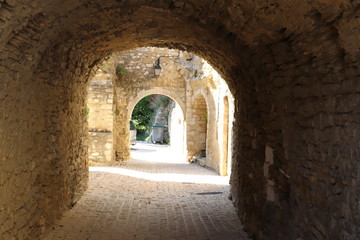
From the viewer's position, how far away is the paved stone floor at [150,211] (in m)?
4.82

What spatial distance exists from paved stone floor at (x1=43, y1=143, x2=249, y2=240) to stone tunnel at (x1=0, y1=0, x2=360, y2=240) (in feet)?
1.04

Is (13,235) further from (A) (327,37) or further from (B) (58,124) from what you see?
(A) (327,37)

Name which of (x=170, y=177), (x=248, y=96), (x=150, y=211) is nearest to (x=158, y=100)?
(x=170, y=177)

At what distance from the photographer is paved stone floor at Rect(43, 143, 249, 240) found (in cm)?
482

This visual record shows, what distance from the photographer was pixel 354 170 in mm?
2314

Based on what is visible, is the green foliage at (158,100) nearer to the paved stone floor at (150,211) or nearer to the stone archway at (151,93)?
the stone archway at (151,93)

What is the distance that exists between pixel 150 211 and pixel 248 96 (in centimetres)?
265

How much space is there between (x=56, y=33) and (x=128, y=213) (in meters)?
3.25

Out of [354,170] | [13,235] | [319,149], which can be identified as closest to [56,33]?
[13,235]

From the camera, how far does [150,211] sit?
6.07 meters

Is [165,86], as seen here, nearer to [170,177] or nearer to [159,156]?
[159,156]

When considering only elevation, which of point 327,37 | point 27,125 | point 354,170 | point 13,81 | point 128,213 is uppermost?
point 327,37

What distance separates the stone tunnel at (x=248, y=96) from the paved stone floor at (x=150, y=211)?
32cm

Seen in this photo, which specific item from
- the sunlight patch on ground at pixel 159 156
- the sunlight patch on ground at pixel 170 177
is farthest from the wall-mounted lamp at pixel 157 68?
the sunlight patch on ground at pixel 170 177
